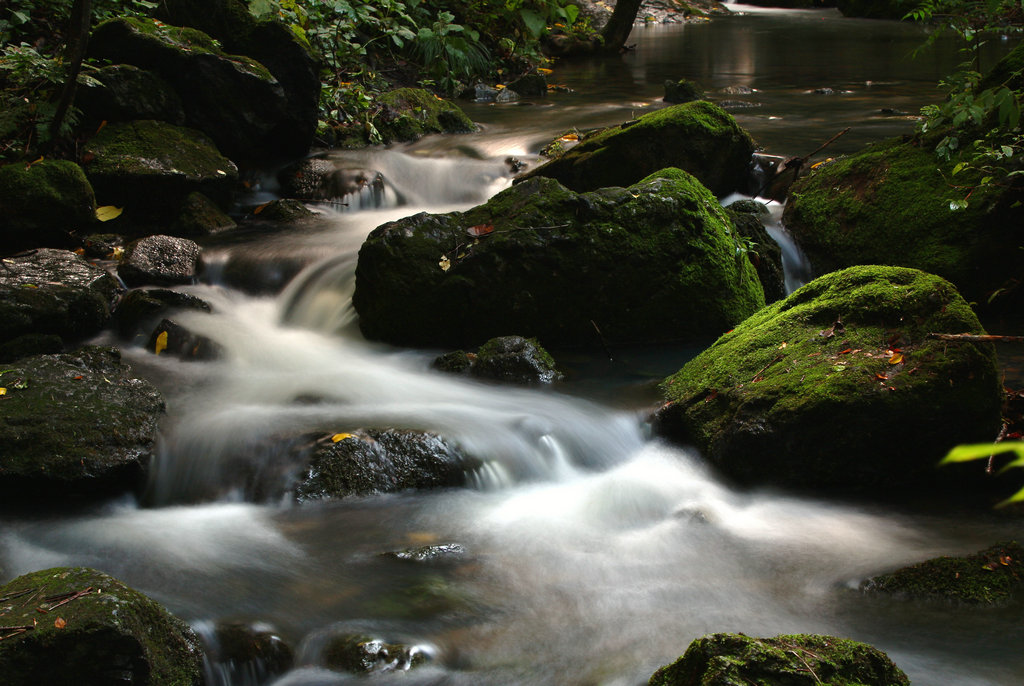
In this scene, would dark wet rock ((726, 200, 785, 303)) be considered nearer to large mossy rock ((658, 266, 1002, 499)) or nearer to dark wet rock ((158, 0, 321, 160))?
large mossy rock ((658, 266, 1002, 499))

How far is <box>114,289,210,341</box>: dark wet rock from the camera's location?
241 inches

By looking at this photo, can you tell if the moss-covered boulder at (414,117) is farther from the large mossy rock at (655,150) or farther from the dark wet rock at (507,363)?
the dark wet rock at (507,363)

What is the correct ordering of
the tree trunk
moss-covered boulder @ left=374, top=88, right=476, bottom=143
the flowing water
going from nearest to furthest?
1. the flowing water
2. moss-covered boulder @ left=374, top=88, right=476, bottom=143
3. the tree trunk

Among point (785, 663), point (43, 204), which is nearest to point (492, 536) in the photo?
point (785, 663)

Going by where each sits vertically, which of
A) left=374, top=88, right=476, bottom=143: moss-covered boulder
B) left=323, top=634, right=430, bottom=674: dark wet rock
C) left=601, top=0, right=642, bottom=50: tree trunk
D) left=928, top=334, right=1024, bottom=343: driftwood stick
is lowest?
left=323, top=634, right=430, bottom=674: dark wet rock

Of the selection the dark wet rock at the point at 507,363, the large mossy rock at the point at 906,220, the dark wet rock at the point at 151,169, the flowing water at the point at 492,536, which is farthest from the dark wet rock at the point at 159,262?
the large mossy rock at the point at 906,220

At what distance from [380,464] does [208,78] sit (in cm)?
589

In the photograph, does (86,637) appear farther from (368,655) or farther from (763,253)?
(763,253)

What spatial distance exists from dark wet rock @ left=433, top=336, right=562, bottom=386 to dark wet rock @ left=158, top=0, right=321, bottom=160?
474 centimetres

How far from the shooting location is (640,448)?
4859mm

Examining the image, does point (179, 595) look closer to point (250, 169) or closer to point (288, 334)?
point (288, 334)

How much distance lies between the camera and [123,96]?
318 inches

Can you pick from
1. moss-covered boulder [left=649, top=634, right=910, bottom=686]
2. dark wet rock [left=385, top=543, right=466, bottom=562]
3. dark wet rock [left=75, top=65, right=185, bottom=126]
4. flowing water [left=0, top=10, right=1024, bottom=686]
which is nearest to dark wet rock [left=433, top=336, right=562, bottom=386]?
flowing water [left=0, top=10, right=1024, bottom=686]

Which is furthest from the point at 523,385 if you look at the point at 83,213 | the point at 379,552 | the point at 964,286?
the point at 83,213
